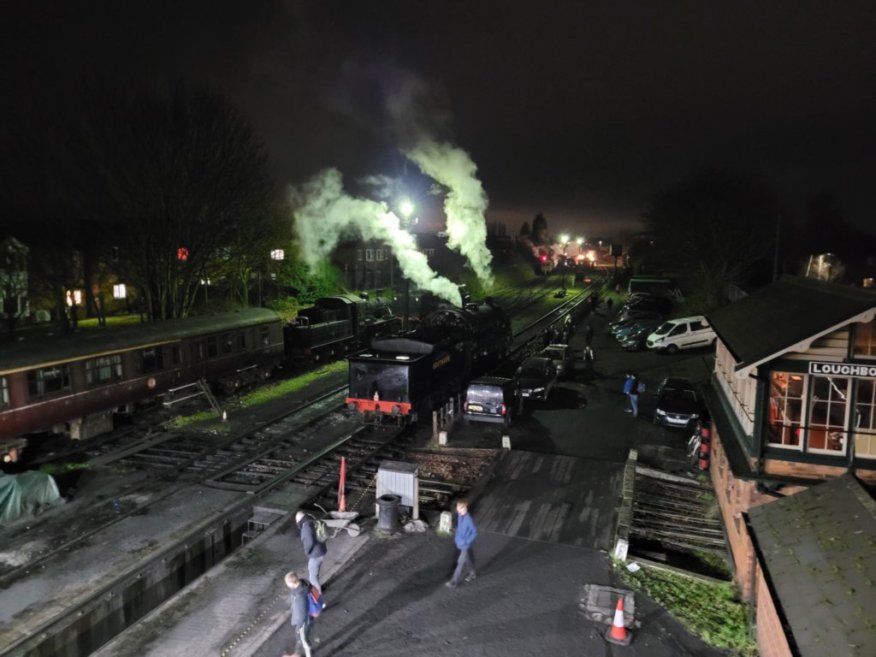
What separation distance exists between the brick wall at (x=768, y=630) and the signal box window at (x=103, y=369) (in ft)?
59.1

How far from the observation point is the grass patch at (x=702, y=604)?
8.92 meters

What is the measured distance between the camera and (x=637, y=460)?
54.9 ft

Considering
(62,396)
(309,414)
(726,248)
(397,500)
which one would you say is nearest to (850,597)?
(397,500)

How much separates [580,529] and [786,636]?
609 centimetres

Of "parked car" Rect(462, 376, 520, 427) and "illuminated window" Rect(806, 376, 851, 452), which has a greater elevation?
"illuminated window" Rect(806, 376, 851, 452)

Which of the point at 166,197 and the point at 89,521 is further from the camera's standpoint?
the point at 166,197

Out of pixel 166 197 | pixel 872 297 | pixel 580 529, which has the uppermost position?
pixel 166 197

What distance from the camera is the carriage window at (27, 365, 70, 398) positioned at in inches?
645

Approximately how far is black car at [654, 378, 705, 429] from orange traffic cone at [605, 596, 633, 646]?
11012mm

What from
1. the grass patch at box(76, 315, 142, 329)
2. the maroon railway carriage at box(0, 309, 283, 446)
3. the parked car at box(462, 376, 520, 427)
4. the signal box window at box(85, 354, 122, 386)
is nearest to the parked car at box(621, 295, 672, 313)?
the parked car at box(462, 376, 520, 427)

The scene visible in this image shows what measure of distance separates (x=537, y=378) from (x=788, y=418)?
12404mm

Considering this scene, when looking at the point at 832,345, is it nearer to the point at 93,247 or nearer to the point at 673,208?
the point at 93,247

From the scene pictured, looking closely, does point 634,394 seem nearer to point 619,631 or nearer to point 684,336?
point 684,336

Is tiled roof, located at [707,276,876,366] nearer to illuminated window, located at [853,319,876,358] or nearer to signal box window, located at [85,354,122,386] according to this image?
illuminated window, located at [853,319,876,358]
